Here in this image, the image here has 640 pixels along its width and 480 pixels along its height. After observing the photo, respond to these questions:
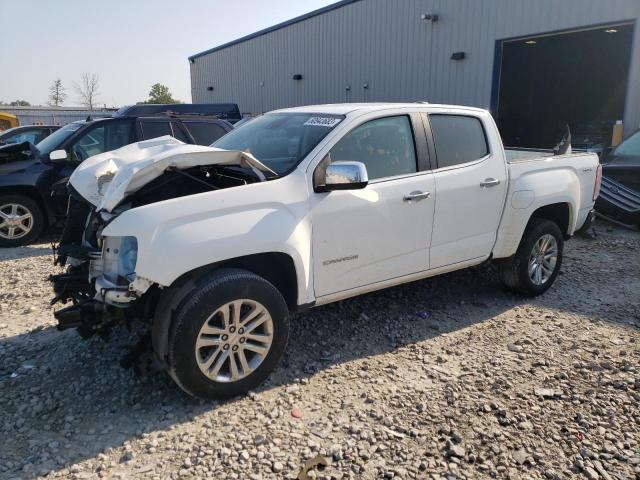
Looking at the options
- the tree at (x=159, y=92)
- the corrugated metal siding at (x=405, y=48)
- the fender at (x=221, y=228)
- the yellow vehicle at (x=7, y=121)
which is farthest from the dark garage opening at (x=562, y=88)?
the tree at (x=159, y=92)

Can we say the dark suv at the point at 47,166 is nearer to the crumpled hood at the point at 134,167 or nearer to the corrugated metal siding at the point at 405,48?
the crumpled hood at the point at 134,167

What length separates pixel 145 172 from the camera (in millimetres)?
3281

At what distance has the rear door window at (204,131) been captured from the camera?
822cm

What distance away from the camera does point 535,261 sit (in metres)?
5.20

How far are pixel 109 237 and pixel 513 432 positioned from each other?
2688 mm

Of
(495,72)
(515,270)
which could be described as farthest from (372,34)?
(515,270)

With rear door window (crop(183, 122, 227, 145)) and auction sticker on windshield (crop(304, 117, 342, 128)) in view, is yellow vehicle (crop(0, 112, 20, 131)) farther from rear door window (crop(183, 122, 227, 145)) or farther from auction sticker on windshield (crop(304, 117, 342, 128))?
auction sticker on windshield (crop(304, 117, 342, 128))

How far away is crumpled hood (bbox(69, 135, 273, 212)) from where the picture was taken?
129 inches

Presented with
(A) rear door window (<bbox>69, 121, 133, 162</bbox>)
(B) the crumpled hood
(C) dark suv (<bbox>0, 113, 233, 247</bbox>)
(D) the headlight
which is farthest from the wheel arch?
(A) rear door window (<bbox>69, 121, 133, 162</bbox>)

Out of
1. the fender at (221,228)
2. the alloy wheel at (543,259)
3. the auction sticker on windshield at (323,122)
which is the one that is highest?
the auction sticker on windshield at (323,122)

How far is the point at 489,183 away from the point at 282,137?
1.84 metres

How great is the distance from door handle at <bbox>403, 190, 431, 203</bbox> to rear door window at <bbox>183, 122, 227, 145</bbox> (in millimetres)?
4958

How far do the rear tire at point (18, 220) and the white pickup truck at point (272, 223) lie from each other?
375cm

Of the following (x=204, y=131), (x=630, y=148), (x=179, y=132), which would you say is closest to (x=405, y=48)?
(x=630, y=148)
